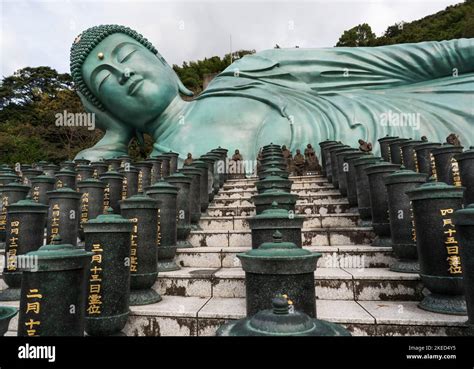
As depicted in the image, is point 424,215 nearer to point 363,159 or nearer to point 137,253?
point 363,159

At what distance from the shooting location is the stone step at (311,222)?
12.6 ft

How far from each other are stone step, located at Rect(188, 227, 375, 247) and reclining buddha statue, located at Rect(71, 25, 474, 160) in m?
3.56

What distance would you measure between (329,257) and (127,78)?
251 inches

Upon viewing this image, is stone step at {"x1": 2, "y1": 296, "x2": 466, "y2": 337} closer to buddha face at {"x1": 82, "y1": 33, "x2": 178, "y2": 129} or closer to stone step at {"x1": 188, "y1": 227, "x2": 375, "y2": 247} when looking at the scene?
stone step at {"x1": 188, "y1": 227, "x2": 375, "y2": 247}

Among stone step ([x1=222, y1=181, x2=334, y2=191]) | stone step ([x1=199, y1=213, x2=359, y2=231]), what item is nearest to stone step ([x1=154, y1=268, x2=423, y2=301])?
stone step ([x1=199, y1=213, x2=359, y2=231])

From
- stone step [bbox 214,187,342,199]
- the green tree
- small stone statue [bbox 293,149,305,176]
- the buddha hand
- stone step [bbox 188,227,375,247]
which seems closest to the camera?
stone step [bbox 188,227,375,247]

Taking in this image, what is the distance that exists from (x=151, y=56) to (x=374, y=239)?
22.9 ft

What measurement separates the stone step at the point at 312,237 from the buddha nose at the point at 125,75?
5125mm

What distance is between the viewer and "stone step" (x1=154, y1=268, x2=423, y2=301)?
245cm

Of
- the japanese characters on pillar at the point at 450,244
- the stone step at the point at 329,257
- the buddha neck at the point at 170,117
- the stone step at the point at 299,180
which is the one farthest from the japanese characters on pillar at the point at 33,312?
the buddha neck at the point at 170,117

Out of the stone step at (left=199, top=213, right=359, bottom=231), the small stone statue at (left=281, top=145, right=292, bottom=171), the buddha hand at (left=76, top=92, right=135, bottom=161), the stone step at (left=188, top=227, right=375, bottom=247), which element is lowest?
the stone step at (left=188, top=227, right=375, bottom=247)

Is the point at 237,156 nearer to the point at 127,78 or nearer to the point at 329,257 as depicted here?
the point at 127,78

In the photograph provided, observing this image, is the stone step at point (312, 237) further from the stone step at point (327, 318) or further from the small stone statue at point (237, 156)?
the small stone statue at point (237, 156)

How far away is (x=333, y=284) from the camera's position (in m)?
2.55
